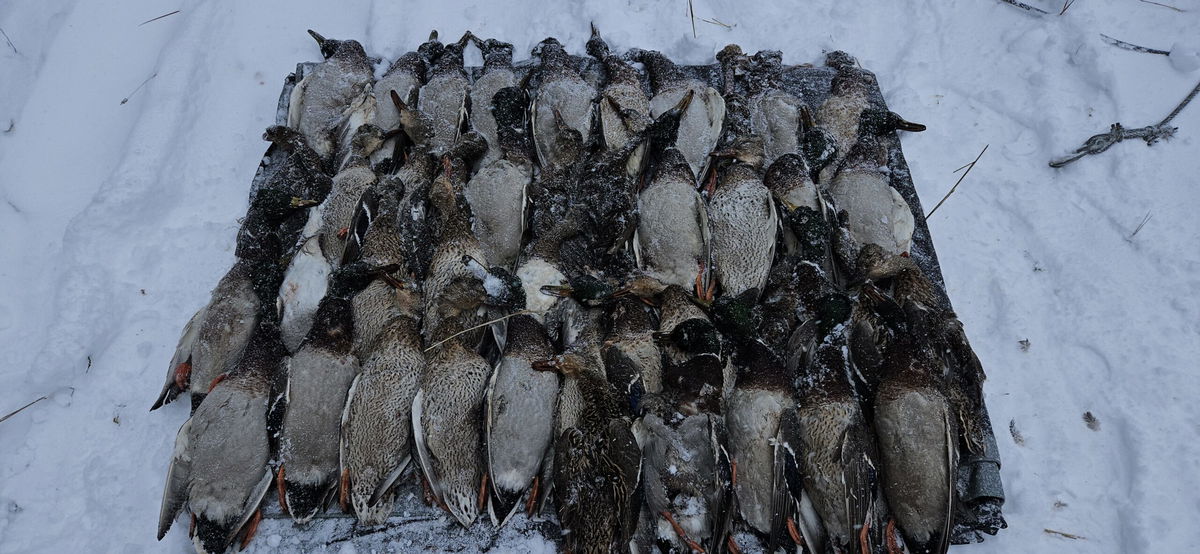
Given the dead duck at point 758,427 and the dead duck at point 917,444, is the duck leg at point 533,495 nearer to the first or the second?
the dead duck at point 758,427

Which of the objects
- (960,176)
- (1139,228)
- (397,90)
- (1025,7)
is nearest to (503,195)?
(397,90)

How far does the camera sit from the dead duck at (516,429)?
3613mm

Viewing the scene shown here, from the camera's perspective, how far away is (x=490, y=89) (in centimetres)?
532

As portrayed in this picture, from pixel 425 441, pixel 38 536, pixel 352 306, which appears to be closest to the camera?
pixel 425 441

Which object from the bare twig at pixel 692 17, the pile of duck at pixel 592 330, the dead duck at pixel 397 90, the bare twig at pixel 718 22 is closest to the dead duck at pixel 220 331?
→ the pile of duck at pixel 592 330

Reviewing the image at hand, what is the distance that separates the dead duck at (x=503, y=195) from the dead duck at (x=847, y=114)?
7.17 ft

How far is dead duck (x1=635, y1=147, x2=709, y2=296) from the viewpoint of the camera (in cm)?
431

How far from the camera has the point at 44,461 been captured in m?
4.17

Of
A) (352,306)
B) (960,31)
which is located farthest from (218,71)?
(960,31)

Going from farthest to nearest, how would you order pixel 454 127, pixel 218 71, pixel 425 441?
pixel 218 71, pixel 454 127, pixel 425 441

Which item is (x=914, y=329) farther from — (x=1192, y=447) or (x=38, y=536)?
(x=38, y=536)

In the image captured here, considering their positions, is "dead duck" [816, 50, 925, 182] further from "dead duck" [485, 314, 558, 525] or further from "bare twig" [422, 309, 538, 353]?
"dead duck" [485, 314, 558, 525]

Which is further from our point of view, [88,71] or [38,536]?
[88,71]

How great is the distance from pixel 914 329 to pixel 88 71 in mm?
6948
